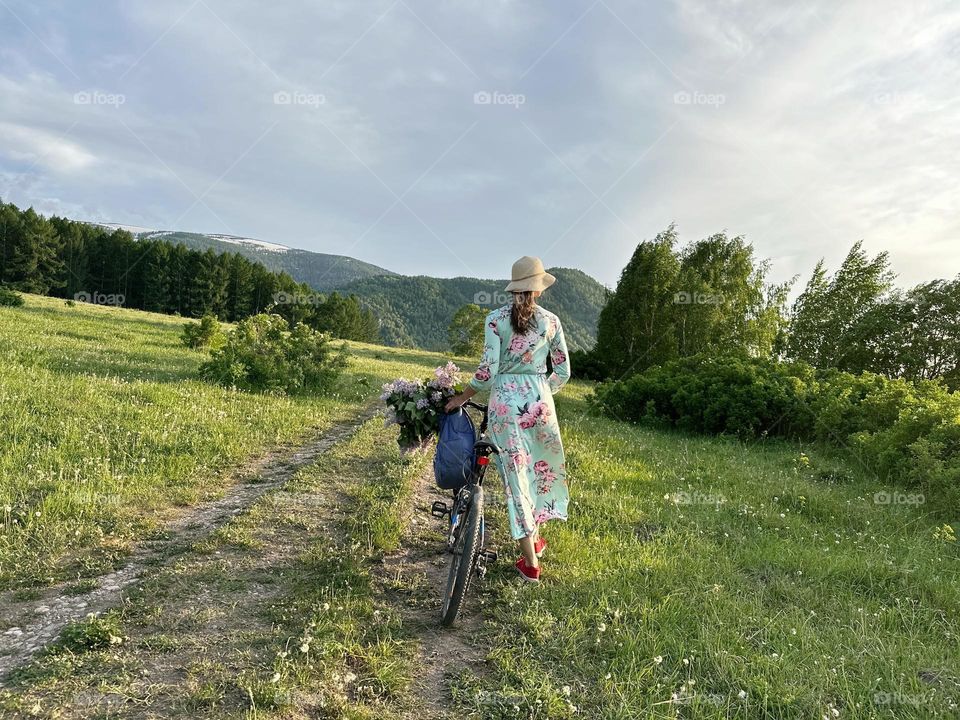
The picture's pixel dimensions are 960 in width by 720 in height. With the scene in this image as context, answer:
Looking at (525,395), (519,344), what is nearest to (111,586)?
(525,395)

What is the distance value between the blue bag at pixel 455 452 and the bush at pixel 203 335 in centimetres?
1854

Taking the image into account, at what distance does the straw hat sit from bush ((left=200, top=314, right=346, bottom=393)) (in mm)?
10362

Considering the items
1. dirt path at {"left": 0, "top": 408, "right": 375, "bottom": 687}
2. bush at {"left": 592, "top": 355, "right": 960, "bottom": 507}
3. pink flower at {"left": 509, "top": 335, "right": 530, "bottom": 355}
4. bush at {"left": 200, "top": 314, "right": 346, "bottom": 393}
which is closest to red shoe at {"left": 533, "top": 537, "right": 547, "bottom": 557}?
pink flower at {"left": 509, "top": 335, "right": 530, "bottom": 355}

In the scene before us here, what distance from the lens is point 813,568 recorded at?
222 inches

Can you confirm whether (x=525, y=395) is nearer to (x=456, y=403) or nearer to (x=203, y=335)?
(x=456, y=403)

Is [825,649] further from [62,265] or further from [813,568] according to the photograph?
[62,265]

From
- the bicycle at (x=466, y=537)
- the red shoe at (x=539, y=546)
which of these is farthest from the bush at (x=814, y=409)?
the bicycle at (x=466, y=537)

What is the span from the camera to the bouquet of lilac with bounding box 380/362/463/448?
17.5 feet

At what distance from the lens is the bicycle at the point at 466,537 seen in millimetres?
→ 4289

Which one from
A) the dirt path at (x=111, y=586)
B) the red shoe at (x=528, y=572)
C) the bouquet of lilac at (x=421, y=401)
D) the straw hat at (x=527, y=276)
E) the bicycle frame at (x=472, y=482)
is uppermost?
the straw hat at (x=527, y=276)

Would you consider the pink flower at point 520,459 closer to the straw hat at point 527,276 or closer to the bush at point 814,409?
the straw hat at point 527,276

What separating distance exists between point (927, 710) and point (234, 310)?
343ft

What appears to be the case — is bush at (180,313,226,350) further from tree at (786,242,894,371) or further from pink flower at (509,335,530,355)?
tree at (786,242,894,371)

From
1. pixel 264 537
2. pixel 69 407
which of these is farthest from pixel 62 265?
pixel 264 537
